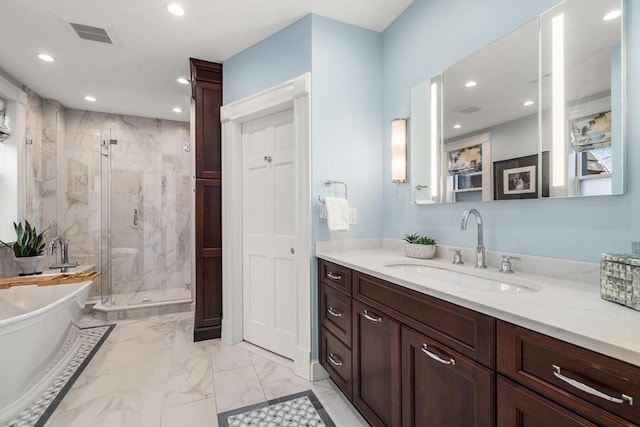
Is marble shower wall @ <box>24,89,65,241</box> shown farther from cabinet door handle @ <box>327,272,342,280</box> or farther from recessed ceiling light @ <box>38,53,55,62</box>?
cabinet door handle @ <box>327,272,342,280</box>

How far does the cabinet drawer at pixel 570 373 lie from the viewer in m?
0.64

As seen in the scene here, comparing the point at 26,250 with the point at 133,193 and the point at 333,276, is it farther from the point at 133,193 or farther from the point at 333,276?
the point at 333,276

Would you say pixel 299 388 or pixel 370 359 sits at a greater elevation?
pixel 370 359

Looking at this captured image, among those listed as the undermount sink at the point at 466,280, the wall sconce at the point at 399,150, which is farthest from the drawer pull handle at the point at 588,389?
the wall sconce at the point at 399,150

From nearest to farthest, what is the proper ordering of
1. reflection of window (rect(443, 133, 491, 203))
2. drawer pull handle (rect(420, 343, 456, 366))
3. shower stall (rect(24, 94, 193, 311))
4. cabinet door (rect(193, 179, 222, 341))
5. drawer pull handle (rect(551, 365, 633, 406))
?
drawer pull handle (rect(551, 365, 633, 406)) → drawer pull handle (rect(420, 343, 456, 366)) → reflection of window (rect(443, 133, 491, 203)) → cabinet door (rect(193, 179, 222, 341)) → shower stall (rect(24, 94, 193, 311))

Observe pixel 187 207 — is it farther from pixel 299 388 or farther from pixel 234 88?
pixel 299 388

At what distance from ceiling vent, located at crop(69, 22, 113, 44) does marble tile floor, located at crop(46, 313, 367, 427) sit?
271 centimetres

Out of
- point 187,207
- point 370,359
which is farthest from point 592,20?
point 187,207

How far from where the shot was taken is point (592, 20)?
1.21 metres

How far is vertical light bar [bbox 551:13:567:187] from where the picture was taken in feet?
4.25

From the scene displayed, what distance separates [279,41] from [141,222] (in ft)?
10.4

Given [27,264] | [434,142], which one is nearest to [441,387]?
[434,142]

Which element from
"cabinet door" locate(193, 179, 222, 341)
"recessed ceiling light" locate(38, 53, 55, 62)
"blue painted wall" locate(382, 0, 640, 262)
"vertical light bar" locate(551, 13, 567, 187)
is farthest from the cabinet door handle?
"recessed ceiling light" locate(38, 53, 55, 62)

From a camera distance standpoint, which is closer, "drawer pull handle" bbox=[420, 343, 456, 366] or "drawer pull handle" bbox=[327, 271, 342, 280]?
"drawer pull handle" bbox=[420, 343, 456, 366]
